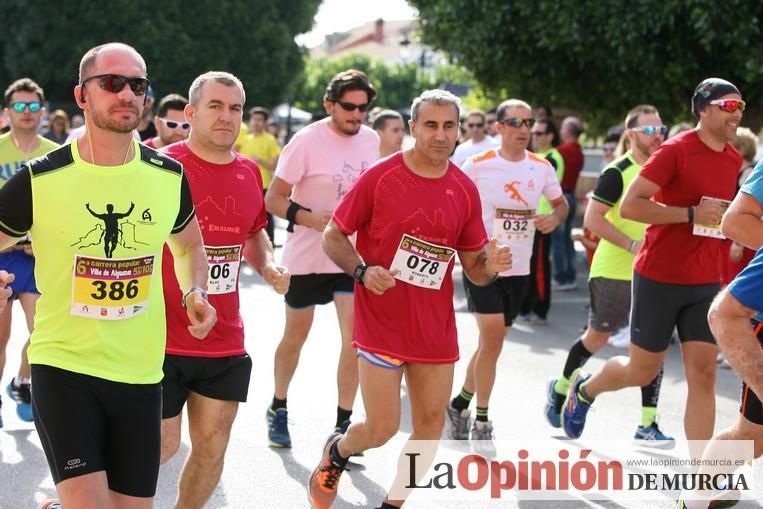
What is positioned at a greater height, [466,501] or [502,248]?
[502,248]

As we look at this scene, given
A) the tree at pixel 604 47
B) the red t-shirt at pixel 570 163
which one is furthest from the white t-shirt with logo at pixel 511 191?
the tree at pixel 604 47

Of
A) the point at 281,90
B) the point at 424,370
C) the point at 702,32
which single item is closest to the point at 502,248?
the point at 424,370

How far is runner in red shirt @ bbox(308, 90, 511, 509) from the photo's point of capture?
523 cm

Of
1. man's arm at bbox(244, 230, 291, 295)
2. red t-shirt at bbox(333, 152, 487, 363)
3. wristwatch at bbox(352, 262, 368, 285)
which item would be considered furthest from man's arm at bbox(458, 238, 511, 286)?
man's arm at bbox(244, 230, 291, 295)

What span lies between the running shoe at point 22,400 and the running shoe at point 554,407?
331cm

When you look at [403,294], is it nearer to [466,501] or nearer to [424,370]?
[424,370]

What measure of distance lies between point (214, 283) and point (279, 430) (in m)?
2.10

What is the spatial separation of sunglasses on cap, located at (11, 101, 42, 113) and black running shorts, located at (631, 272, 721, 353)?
4063 mm

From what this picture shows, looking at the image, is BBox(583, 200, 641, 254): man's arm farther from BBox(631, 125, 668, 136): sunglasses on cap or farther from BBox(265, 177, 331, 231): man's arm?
BBox(265, 177, 331, 231): man's arm

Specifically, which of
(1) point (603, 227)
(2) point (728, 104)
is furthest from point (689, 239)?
(1) point (603, 227)

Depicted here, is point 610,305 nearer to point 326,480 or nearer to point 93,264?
point 326,480

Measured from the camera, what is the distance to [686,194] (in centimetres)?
626

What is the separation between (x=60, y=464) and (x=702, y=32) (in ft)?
42.4

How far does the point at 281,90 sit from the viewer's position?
43.8 meters
